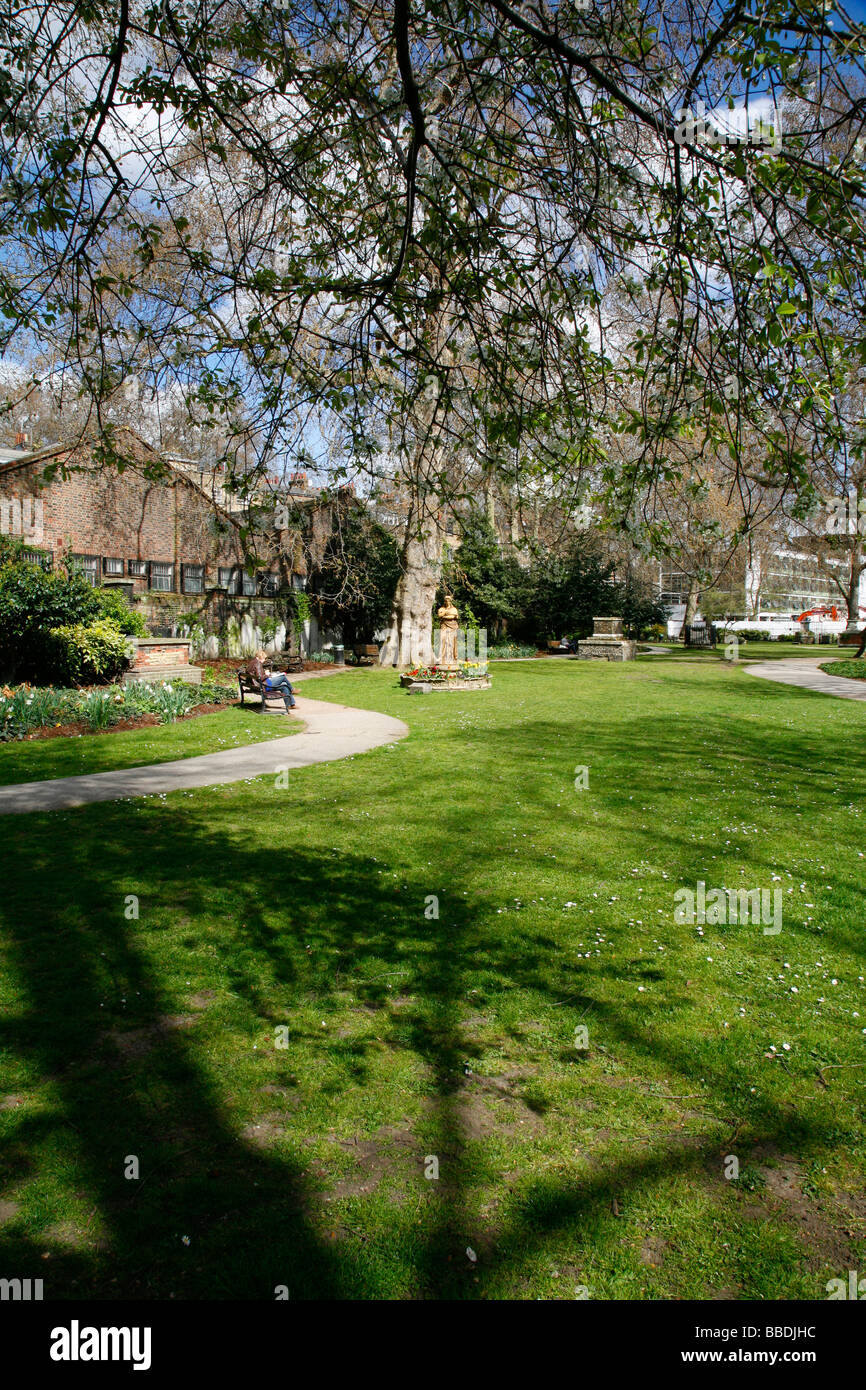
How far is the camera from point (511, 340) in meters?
5.21

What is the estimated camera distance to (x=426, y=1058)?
3607 millimetres

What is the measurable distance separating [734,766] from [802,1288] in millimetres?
8326

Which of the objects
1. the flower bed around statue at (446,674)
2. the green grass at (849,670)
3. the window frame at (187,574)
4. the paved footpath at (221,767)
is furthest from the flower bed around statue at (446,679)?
the green grass at (849,670)

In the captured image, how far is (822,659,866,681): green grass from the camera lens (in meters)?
24.2

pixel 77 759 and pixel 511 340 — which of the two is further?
pixel 77 759

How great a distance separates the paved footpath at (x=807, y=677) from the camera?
790 inches

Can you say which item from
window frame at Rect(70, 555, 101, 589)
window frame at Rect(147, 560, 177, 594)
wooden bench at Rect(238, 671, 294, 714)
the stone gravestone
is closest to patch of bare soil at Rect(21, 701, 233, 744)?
wooden bench at Rect(238, 671, 294, 714)

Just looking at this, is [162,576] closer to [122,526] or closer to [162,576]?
[162,576]

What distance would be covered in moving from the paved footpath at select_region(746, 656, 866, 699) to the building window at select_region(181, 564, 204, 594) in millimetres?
19039

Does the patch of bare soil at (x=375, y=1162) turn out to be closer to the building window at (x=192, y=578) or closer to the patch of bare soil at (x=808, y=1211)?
the patch of bare soil at (x=808, y=1211)

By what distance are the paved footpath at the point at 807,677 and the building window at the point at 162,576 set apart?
1959cm

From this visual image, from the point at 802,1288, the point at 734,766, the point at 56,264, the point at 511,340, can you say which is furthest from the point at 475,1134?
the point at 734,766

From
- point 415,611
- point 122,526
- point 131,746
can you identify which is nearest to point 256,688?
point 131,746

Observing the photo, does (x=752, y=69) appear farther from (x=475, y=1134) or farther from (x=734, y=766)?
(x=734, y=766)
